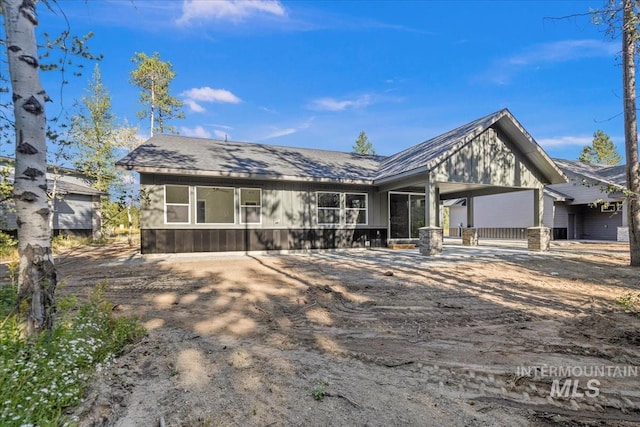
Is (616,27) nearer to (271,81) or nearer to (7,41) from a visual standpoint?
(7,41)

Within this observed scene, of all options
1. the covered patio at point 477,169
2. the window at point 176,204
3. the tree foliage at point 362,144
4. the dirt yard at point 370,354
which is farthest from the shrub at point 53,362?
the tree foliage at point 362,144

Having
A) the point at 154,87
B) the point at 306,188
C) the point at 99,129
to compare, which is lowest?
the point at 306,188

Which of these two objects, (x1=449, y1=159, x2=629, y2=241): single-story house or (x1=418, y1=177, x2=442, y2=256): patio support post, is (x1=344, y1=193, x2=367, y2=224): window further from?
(x1=449, y1=159, x2=629, y2=241): single-story house

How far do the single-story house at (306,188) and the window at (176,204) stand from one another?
0.03m

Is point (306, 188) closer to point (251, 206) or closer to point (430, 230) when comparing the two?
point (251, 206)

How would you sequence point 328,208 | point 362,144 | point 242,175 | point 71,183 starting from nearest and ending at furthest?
point 242,175 → point 328,208 → point 71,183 → point 362,144

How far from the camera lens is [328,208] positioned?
12.6 m

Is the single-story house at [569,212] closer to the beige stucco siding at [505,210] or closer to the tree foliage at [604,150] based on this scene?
the beige stucco siding at [505,210]

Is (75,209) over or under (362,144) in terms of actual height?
under

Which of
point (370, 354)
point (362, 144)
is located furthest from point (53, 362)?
point (362, 144)

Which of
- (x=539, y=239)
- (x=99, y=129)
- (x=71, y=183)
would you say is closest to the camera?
(x=539, y=239)

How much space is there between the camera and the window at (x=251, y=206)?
11.4 metres

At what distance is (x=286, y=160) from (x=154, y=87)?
15531mm

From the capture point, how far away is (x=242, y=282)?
260 inches
